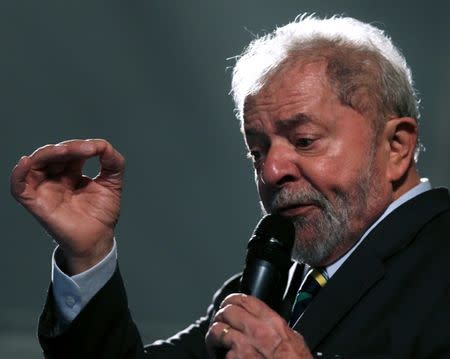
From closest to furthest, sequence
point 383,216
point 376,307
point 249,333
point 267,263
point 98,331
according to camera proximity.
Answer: point 249,333
point 267,263
point 376,307
point 98,331
point 383,216

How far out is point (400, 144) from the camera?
6.28 feet

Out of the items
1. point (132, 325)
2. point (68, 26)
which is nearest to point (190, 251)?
point (68, 26)

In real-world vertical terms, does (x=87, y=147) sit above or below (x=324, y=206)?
above

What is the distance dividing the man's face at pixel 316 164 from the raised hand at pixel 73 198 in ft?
1.15

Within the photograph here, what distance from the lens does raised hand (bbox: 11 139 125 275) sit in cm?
165

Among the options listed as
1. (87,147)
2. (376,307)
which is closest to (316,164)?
(376,307)

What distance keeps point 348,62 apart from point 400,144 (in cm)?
23

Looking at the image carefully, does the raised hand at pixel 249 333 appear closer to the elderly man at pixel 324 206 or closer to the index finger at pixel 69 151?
the elderly man at pixel 324 206

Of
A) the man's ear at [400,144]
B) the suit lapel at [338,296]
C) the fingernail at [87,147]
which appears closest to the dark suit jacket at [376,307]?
the suit lapel at [338,296]

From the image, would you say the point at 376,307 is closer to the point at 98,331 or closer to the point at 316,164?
the point at 316,164

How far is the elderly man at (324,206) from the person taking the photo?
1.62m

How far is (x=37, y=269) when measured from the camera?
3398 millimetres

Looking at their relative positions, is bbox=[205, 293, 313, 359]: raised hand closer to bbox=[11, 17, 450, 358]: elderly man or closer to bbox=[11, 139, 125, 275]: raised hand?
bbox=[11, 17, 450, 358]: elderly man

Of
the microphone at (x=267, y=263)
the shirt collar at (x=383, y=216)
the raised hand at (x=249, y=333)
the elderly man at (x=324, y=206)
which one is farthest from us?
the shirt collar at (x=383, y=216)
